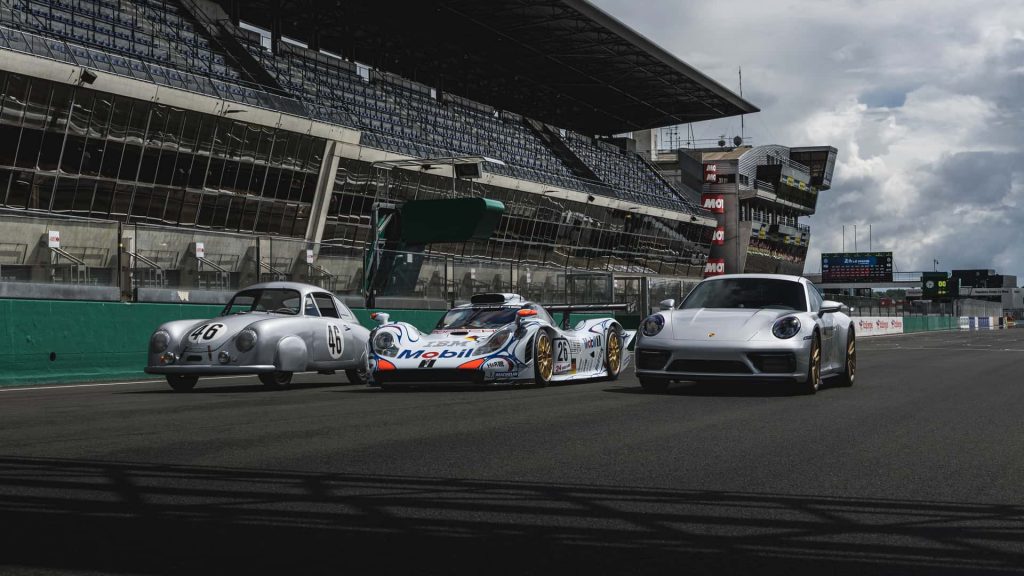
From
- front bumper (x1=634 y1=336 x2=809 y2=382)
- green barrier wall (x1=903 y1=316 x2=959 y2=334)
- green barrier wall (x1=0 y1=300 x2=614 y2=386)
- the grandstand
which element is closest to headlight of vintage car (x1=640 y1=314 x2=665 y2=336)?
front bumper (x1=634 y1=336 x2=809 y2=382)

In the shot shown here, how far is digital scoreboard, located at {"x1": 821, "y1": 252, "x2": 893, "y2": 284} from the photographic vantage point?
309ft

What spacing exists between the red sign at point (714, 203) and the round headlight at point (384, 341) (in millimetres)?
76043

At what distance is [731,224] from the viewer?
89625mm

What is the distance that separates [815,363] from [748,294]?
117 cm

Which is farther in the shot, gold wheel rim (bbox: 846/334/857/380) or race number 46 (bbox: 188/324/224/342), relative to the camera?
gold wheel rim (bbox: 846/334/857/380)

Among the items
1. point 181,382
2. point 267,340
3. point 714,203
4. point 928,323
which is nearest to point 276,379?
point 267,340

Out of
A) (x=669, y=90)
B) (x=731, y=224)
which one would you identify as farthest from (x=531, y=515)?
(x=731, y=224)

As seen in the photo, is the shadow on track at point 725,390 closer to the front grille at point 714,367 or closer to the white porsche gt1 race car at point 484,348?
the front grille at point 714,367

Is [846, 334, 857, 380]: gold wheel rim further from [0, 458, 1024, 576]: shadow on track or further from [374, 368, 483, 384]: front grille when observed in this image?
[0, 458, 1024, 576]: shadow on track

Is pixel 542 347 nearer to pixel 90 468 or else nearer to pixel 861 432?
pixel 861 432

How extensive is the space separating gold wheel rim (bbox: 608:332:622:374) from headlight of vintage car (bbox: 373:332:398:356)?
3610 millimetres

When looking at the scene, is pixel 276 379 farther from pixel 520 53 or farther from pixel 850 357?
pixel 520 53

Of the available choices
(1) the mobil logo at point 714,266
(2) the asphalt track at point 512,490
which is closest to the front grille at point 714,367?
(2) the asphalt track at point 512,490

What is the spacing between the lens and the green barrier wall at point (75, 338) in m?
14.4
